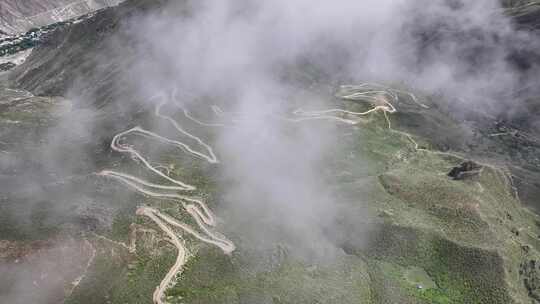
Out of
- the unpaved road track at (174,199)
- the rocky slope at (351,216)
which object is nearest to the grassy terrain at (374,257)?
the rocky slope at (351,216)

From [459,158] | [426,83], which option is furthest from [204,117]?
[426,83]

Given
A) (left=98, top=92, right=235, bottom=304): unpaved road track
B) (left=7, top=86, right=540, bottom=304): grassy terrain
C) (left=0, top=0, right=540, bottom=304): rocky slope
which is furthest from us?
(left=98, top=92, right=235, bottom=304): unpaved road track

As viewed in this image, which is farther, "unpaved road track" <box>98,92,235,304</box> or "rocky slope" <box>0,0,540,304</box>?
"unpaved road track" <box>98,92,235,304</box>

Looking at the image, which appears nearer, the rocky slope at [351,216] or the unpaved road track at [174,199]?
the rocky slope at [351,216]

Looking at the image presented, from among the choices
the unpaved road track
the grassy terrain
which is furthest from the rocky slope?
the unpaved road track

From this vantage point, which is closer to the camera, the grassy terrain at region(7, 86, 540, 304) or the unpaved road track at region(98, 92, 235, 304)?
the grassy terrain at region(7, 86, 540, 304)

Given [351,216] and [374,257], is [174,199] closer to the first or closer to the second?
[351,216]

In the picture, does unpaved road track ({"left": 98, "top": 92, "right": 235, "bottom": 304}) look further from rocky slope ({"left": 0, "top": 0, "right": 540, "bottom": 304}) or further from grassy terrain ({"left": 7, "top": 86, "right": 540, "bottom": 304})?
rocky slope ({"left": 0, "top": 0, "right": 540, "bottom": 304})

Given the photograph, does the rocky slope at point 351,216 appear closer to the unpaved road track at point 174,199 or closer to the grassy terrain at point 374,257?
the grassy terrain at point 374,257

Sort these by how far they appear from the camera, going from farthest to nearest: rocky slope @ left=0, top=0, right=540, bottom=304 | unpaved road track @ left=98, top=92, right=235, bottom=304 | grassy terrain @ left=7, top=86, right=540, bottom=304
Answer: unpaved road track @ left=98, top=92, right=235, bottom=304, rocky slope @ left=0, top=0, right=540, bottom=304, grassy terrain @ left=7, top=86, right=540, bottom=304

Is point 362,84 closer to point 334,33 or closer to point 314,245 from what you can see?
point 334,33

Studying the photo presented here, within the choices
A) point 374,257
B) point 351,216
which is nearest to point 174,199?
point 351,216

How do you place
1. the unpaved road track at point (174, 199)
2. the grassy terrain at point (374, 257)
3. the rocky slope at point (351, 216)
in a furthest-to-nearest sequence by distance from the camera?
1. the unpaved road track at point (174, 199)
2. the rocky slope at point (351, 216)
3. the grassy terrain at point (374, 257)
